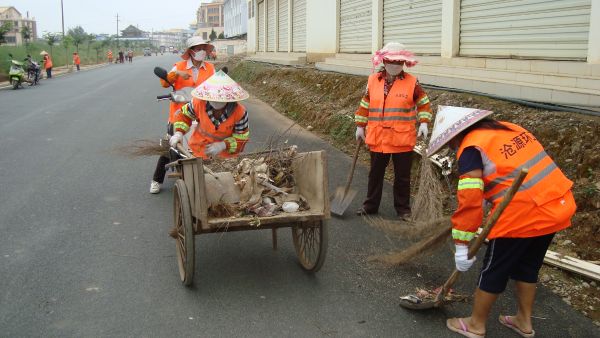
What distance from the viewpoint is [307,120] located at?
12.4m

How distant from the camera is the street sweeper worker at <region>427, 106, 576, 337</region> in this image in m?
3.17

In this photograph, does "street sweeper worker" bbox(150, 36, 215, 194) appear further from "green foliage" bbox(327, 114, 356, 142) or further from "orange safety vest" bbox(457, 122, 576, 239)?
"orange safety vest" bbox(457, 122, 576, 239)

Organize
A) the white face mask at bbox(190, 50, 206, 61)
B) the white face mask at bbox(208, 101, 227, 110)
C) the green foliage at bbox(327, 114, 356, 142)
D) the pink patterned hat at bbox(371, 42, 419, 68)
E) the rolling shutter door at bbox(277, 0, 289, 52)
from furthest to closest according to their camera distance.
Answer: the rolling shutter door at bbox(277, 0, 289, 52)
the green foliage at bbox(327, 114, 356, 142)
the white face mask at bbox(190, 50, 206, 61)
the pink patterned hat at bbox(371, 42, 419, 68)
the white face mask at bbox(208, 101, 227, 110)

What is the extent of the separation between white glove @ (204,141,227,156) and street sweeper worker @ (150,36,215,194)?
5.11 feet

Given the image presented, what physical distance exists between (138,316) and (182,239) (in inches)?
28.1

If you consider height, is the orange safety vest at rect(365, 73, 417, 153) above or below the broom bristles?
above

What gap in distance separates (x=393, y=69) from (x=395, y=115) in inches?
18.4

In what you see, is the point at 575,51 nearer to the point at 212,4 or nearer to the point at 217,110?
the point at 217,110

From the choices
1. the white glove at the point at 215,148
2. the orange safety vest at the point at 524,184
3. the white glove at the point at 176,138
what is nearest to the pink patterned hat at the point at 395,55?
the white glove at the point at 215,148

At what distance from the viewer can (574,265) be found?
4.39m

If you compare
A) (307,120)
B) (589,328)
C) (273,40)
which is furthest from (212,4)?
(589,328)

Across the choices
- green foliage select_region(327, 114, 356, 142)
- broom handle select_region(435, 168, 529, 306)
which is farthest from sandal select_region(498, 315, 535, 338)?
green foliage select_region(327, 114, 356, 142)

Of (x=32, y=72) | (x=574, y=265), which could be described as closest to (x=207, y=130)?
(x=574, y=265)

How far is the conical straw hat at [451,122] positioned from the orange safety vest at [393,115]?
2247 mm
